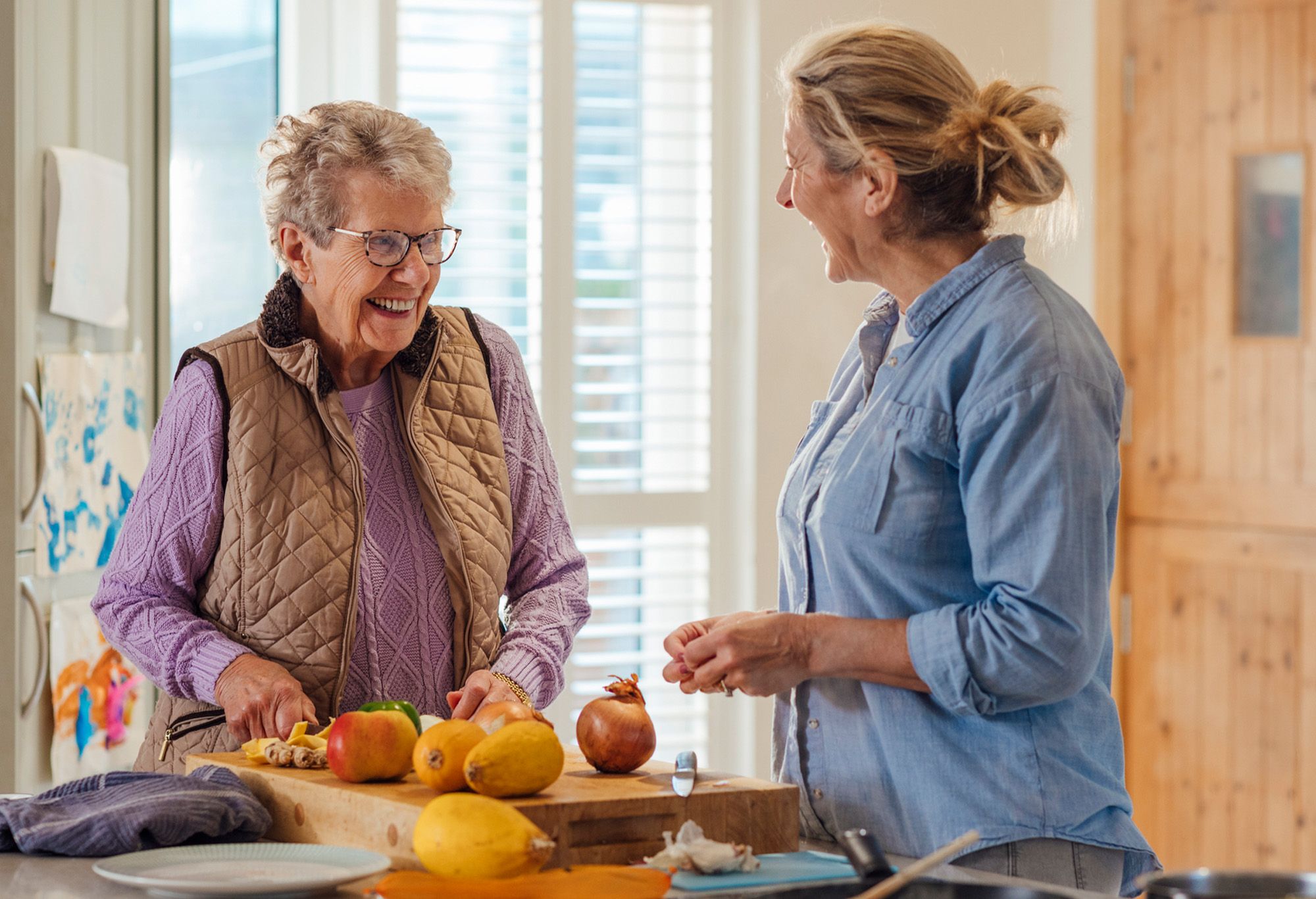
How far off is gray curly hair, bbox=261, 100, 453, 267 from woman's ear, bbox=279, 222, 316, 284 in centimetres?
1

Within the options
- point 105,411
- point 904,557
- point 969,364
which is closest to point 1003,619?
point 904,557

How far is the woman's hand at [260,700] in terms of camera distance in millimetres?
1552

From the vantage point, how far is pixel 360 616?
67.8 inches

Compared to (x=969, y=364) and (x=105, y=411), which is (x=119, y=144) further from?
(x=969, y=364)

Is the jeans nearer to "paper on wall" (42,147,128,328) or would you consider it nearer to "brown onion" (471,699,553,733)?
"brown onion" (471,699,553,733)

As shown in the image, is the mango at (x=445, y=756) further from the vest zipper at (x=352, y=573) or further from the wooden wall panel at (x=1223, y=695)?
the wooden wall panel at (x=1223, y=695)

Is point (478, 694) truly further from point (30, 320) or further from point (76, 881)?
point (30, 320)

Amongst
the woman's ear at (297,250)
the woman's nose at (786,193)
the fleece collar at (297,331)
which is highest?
the woman's nose at (786,193)

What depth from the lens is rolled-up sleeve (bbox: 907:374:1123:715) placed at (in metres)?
1.29

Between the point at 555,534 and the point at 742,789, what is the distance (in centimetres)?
67

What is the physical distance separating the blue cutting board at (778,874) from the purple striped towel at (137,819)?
16.4 inches

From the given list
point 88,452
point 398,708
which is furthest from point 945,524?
point 88,452

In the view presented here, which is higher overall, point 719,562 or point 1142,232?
point 1142,232

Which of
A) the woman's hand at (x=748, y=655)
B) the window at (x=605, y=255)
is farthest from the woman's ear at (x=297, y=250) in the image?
the window at (x=605, y=255)
